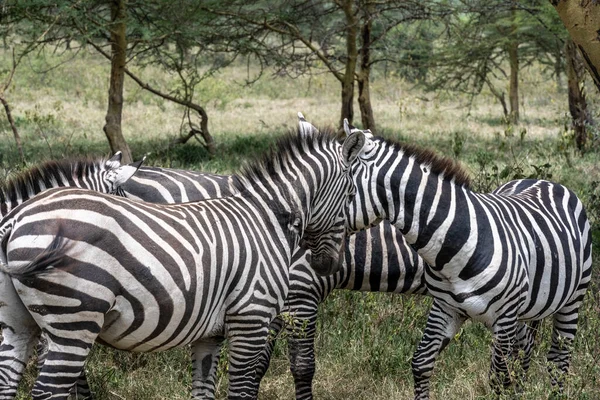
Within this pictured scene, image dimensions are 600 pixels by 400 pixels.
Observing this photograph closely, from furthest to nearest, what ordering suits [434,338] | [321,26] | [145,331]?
[321,26] → [434,338] → [145,331]

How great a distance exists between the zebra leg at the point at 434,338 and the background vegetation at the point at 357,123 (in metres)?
0.32

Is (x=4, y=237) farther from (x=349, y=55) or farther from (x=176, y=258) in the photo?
(x=349, y=55)

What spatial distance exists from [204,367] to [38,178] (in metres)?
1.27

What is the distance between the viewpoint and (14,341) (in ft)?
10.7

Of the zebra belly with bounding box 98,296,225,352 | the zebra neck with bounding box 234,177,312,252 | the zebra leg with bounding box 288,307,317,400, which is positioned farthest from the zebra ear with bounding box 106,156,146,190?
the zebra belly with bounding box 98,296,225,352

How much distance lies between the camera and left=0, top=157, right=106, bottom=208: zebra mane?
12.2ft

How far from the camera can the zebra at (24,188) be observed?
3211 millimetres

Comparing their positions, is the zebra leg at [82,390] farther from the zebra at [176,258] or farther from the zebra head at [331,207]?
the zebra head at [331,207]

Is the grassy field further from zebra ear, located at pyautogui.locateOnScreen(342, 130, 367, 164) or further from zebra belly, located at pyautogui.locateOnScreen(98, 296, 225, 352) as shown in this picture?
zebra ear, located at pyautogui.locateOnScreen(342, 130, 367, 164)

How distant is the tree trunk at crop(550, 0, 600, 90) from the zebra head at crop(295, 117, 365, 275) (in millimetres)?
1315

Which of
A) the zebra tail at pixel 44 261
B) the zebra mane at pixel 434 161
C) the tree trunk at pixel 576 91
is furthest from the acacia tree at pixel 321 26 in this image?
the zebra tail at pixel 44 261

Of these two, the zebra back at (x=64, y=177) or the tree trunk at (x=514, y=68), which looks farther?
the tree trunk at (x=514, y=68)

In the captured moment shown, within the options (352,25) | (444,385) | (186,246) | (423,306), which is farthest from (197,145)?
(186,246)

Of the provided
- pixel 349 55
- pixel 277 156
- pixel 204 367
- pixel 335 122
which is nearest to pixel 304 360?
pixel 204 367
